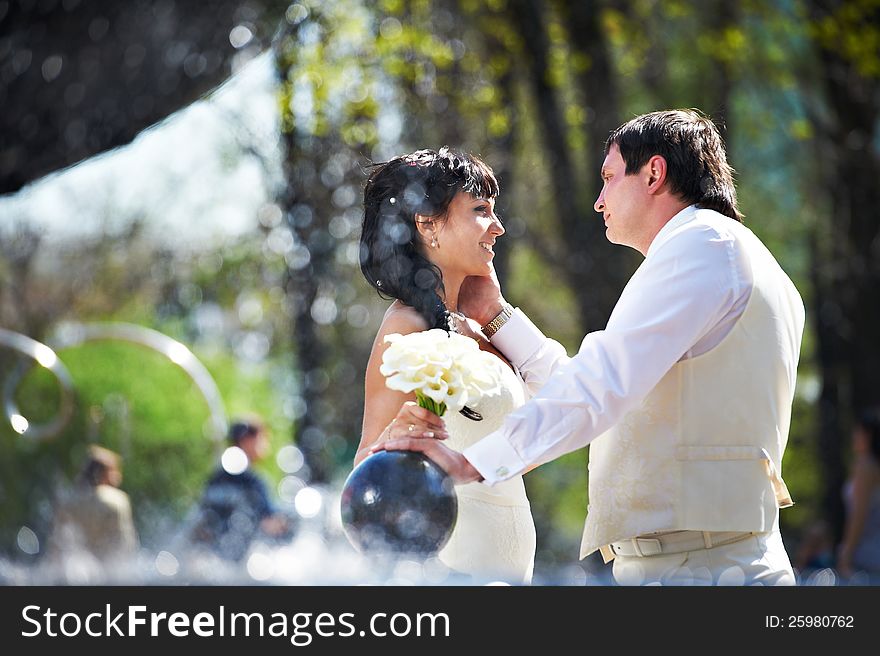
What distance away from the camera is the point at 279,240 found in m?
8.83

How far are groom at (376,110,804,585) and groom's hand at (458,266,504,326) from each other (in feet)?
2.17

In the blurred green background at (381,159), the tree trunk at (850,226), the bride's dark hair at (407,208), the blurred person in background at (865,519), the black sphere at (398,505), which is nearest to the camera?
the black sphere at (398,505)

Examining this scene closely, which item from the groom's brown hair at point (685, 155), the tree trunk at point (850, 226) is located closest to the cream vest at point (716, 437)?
the groom's brown hair at point (685, 155)

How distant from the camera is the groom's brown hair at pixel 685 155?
8.32 feet

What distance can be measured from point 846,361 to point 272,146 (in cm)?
525

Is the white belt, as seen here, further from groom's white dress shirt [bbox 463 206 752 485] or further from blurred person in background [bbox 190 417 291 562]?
blurred person in background [bbox 190 417 291 562]

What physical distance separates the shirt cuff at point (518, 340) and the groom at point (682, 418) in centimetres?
57

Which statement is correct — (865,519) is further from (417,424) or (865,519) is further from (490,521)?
(417,424)

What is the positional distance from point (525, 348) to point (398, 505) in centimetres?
98

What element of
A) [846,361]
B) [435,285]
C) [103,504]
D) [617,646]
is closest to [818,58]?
[846,361]

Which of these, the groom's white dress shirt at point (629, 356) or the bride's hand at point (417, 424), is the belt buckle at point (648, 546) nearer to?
the groom's white dress shirt at point (629, 356)

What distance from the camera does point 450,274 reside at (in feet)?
9.56

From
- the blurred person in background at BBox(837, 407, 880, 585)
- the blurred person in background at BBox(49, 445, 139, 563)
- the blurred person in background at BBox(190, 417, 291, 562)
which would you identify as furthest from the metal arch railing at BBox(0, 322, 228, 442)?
the blurred person in background at BBox(837, 407, 880, 585)

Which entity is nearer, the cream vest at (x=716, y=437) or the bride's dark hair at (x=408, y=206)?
the cream vest at (x=716, y=437)
